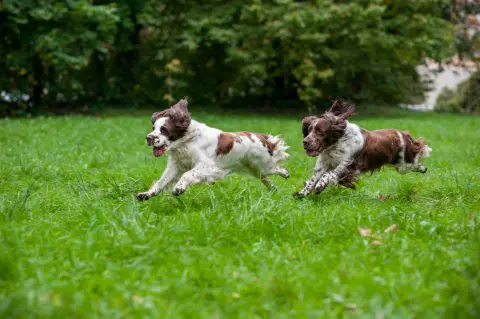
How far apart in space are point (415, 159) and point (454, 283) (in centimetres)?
393

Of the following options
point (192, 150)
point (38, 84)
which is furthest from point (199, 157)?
point (38, 84)

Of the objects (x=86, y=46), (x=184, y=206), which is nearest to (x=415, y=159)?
(x=184, y=206)

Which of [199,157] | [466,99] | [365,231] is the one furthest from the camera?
[466,99]

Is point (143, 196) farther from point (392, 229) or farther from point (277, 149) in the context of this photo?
point (392, 229)

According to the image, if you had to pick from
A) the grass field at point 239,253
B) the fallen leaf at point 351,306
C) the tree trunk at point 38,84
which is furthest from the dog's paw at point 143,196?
the tree trunk at point 38,84

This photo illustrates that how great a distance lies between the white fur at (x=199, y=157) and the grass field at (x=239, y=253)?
0.26 meters

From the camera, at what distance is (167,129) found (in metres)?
Answer: 6.00

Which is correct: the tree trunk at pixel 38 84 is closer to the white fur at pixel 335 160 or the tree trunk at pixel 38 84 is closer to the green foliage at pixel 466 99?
the white fur at pixel 335 160

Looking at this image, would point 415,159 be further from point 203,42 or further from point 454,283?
point 203,42

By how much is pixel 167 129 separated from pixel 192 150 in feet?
1.17

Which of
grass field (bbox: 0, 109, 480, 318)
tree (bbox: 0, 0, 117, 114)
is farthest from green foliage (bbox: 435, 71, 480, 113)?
grass field (bbox: 0, 109, 480, 318)

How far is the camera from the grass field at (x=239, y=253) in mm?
3367

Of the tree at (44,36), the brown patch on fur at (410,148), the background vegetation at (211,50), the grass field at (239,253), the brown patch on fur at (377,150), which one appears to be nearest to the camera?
the grass field at (239,253)

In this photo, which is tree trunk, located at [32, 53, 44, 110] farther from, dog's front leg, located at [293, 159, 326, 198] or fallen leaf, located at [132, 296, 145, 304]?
fallen leaf, located at [132, 296, 145, 304]
